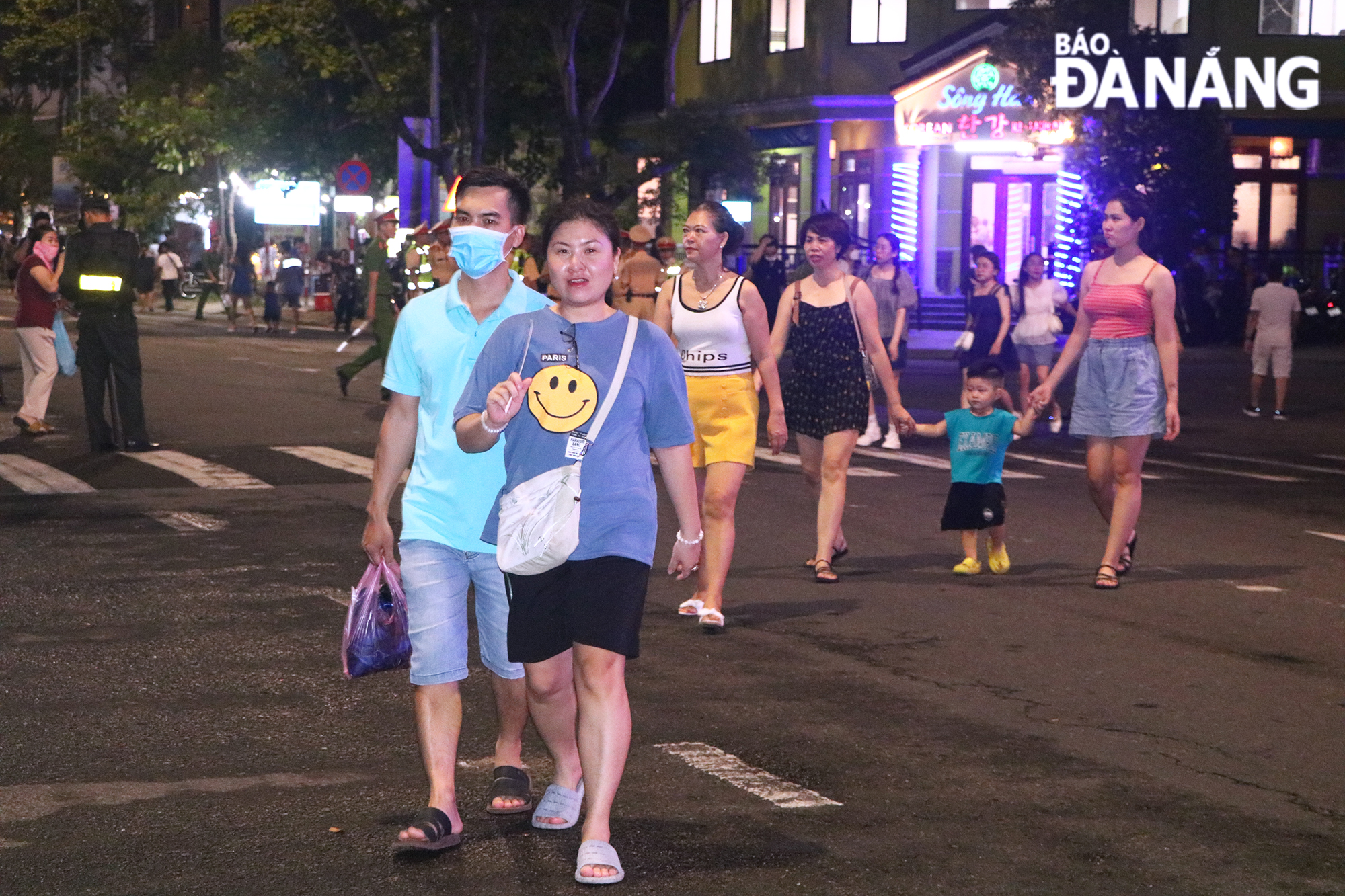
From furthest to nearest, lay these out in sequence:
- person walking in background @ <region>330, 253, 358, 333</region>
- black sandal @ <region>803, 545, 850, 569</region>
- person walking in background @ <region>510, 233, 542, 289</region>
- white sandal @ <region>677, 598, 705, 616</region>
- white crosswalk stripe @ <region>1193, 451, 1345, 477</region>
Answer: person walking in background @ <region>330, 253, 358, 333</region> < white crosswalk stripe @ <region>1193, 451, 1345, 477</region> < person walking in background @ <region>510, 233, 542, 289</region> < black sandal @ <region>803, 545, 850, 569</region> < white sandal @ <region>677, 598, 705, 616</region>

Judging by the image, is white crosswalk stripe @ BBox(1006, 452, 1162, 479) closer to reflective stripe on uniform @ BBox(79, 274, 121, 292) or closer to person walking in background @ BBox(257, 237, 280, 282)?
reflective stripe on uniform @ BBox(79, 274, 121, 292)

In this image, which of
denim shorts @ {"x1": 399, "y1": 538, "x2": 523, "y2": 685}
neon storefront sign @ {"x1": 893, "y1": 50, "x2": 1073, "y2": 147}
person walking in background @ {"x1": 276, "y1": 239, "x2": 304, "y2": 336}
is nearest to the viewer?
denim shorts @ {"x1": 399, "y1": 538, "x2": 523, "y2": 685}

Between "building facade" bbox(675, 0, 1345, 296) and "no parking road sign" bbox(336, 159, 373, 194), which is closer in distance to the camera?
"building facade" bbox(675, 0, 1345, 296)

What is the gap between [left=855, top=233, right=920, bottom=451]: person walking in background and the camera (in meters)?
18.0

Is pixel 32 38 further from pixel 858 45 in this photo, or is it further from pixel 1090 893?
pixel 1090 893

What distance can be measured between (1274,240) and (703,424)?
32797 mm

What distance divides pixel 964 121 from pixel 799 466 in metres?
21.3

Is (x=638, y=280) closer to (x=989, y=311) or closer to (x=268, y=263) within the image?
(x=989, y=311)

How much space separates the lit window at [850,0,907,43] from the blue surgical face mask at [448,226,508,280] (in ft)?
112

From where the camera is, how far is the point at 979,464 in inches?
414

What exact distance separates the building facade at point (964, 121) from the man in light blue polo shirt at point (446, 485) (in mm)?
30729

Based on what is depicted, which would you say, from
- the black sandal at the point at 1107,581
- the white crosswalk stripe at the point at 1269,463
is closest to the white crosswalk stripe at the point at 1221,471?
the white crosswalk stripe at the point at 1269,463

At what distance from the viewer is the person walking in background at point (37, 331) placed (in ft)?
56.3

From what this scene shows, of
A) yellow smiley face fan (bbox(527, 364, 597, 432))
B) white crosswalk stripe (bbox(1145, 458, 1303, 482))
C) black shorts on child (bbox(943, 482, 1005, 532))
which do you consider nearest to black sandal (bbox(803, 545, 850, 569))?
black shorts on child (bbox(943, 482, 1005, 532))
